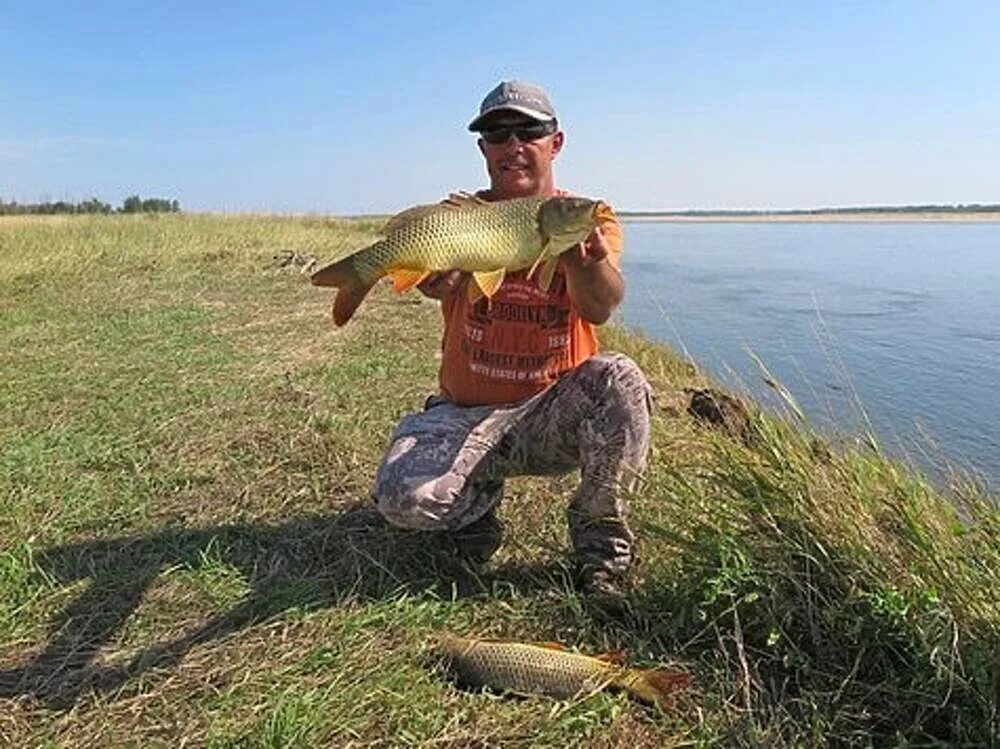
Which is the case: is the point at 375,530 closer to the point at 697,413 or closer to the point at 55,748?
the point at 55,748

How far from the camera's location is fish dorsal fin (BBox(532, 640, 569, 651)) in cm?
249

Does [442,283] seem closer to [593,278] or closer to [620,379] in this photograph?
[593,278]

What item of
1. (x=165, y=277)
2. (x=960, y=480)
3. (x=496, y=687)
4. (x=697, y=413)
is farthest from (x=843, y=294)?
(x=496, y=687)

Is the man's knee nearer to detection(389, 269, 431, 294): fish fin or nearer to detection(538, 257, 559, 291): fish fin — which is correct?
detection(538, 257, 559, 291): fish fin

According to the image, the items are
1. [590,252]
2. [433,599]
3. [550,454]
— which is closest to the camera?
[590,252]

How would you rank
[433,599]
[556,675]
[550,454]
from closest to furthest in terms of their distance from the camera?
1. [556,675]
2. [433,599]
3. [550,454]

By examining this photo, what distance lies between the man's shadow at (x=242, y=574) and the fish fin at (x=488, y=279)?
102 centimetres

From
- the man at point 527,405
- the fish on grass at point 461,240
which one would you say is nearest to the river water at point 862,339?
the man at point 527,405

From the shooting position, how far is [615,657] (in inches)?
97.5

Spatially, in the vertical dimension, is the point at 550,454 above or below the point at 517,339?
below

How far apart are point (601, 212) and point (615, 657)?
1.22 m

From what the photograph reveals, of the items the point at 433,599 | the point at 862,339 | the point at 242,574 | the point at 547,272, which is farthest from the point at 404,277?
the point at 862,339

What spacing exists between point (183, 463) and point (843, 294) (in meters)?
15.4

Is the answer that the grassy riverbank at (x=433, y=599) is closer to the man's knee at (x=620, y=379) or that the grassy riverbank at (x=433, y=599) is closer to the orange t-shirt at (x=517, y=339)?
the man's knee at (x=620, y=379)
